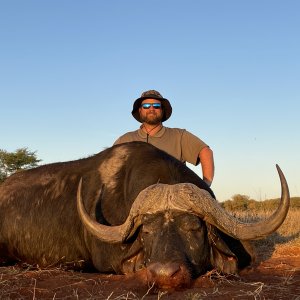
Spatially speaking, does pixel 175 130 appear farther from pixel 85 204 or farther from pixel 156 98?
pixel 85 204

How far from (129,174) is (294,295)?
2276 mm

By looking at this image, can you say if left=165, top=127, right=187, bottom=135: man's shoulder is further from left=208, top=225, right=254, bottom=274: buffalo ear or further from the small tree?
the small tree

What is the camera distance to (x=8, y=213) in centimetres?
645

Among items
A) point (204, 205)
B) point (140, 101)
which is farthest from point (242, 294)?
point (140, 101)

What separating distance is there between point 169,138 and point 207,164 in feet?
2.28

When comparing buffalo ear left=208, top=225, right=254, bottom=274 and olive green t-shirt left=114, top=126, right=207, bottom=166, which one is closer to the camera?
buffalo ear left=208, top=225, right=254, bottom=274

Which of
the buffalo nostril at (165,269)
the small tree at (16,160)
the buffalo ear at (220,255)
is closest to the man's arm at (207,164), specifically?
the buffalo ear at (220,255)

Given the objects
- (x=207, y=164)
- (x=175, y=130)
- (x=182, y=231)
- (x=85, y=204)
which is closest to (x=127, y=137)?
(x=175, y=130)

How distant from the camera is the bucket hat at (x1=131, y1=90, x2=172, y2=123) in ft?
25.9

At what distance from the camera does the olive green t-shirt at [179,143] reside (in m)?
7.79

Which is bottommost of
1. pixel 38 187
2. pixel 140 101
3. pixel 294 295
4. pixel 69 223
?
pixel 294 295

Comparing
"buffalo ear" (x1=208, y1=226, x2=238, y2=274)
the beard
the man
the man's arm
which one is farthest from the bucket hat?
"buffalo ear" (x1=208, y1=226, x2=238, y2=274)

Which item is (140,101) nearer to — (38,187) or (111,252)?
(38,187)

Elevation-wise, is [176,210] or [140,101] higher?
[140,101]
